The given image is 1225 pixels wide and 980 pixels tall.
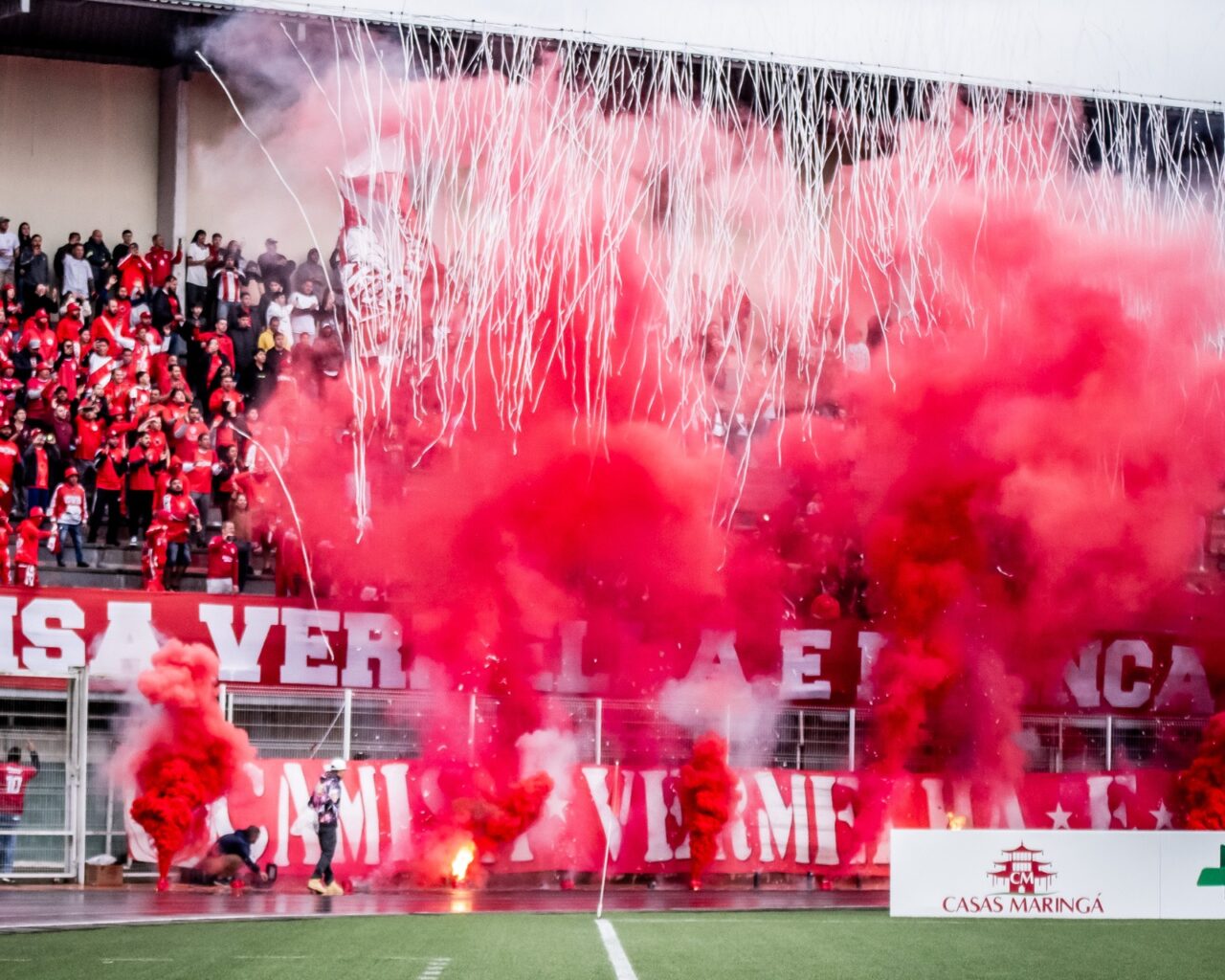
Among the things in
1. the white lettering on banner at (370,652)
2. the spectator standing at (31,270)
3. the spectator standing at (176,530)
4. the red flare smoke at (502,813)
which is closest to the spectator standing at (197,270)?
the spectator standing at (31,270)

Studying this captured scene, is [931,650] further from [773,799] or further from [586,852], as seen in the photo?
[586,852]

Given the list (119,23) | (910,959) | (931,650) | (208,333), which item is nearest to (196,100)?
(119,23)

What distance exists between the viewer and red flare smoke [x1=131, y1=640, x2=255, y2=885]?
2075 centimetres

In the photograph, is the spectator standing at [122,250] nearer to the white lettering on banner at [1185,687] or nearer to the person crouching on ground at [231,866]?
the person crouching on ground at [231,866]

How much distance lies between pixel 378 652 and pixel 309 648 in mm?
861

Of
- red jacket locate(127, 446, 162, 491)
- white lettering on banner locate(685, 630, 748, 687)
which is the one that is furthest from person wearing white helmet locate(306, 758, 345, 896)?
white lettering on banner locate(685, 630, 748, 687)

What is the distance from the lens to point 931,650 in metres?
25.2

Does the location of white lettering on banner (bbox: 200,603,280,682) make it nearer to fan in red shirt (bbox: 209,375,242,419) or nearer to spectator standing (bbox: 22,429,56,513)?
spectator standing (bbox: 22,429,56,513)

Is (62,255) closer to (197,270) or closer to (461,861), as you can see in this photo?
(197,270)

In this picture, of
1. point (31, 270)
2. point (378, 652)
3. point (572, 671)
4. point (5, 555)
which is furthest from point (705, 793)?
point (31, 270)

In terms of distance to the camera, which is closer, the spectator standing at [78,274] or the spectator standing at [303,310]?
the spectator standing at [78,274]

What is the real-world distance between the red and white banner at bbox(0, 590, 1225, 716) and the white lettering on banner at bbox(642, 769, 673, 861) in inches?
50.0

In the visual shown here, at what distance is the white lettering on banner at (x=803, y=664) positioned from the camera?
24.5 meters

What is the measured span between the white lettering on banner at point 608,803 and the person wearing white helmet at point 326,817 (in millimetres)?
3543
